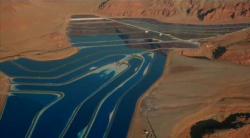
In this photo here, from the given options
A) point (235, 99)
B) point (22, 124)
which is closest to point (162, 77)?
point (235, 99)

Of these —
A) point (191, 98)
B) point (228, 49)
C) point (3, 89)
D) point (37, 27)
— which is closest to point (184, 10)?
point (228, 49)

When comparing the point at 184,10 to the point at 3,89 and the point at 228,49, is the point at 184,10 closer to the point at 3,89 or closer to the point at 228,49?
the point at 228,49

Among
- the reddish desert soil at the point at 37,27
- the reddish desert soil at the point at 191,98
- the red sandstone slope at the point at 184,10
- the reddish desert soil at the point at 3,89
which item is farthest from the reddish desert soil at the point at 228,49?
the reddish desert soil at the point at 3,89

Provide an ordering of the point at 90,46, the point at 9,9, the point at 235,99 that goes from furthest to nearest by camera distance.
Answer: the point at 9,9
the point at 90,46
the point at 235,99

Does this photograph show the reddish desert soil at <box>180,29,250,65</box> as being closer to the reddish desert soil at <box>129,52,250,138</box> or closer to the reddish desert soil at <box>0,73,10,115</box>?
the reddish desert soil at <box>129,52,250,138</box>

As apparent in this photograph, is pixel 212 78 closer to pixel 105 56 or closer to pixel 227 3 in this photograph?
pixel 105 56
